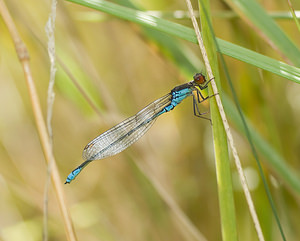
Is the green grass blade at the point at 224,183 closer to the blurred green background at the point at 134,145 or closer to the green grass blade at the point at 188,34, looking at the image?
the green grass blade at the point at 188,34

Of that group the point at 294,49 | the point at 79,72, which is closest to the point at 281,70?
the point at 294,49

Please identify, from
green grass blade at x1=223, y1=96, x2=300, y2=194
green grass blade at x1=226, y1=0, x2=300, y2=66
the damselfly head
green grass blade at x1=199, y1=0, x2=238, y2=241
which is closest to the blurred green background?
the damselfly head

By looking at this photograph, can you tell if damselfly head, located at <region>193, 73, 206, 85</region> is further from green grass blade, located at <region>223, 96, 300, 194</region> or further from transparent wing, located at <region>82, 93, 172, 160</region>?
transparent wing, located at <region>82, 93, 172, 160</region>

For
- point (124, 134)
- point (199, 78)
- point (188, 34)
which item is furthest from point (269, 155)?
point (124, 134)

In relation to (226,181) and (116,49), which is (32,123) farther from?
(226,181)


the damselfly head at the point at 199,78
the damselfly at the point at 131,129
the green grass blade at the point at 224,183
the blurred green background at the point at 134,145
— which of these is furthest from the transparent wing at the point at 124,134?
the green grass blade at the point at 224,183

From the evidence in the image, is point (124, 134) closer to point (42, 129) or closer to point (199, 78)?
point (199, 78)
